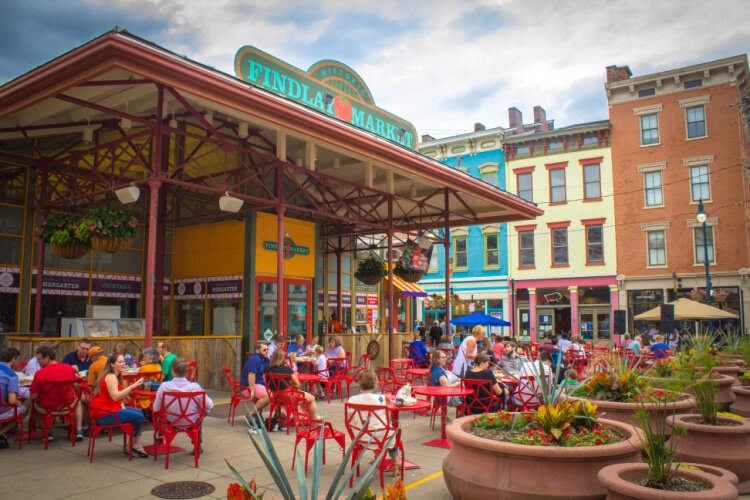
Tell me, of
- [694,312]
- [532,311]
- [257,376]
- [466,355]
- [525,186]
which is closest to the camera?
[257,376]

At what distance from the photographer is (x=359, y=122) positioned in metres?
15.1

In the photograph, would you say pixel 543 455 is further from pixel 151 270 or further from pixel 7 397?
pixel 151 270

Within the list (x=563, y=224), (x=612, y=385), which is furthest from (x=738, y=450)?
(x=563, y=224)

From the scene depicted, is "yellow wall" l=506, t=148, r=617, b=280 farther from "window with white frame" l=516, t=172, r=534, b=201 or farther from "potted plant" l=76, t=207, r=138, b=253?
"potted plant" l=76, t=207, r=138, b=253

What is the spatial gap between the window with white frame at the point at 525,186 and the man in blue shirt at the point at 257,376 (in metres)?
29.2

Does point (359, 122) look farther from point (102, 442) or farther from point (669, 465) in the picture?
point (669, 465)

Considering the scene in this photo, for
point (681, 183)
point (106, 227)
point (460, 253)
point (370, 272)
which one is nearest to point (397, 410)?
point (106, 227)

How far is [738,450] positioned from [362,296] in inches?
688

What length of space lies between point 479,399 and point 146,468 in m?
4.35

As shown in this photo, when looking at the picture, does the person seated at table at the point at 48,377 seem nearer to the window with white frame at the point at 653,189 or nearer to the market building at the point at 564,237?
the market building at the point at 564,237

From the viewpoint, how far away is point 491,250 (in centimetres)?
3738

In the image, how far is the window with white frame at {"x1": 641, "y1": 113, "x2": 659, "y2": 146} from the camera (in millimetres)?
32500

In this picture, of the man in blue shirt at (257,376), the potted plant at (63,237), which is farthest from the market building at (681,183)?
the potted plant at (63,237)

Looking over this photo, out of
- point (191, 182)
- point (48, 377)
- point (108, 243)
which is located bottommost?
point (48, 377)
